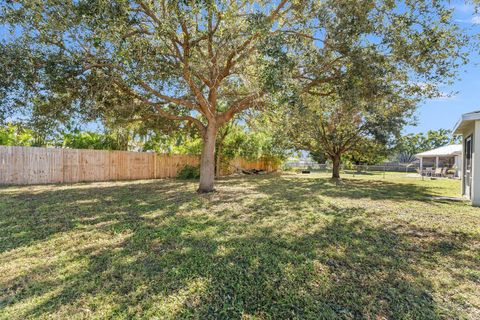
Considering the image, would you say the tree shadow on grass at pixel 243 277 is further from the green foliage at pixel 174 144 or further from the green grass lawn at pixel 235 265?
the green foliage at pixel 174 144

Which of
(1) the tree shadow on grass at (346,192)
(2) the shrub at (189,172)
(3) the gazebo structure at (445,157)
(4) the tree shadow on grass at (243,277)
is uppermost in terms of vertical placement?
(3) the gazebo structure at (445,157)

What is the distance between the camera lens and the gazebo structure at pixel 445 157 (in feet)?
64.2

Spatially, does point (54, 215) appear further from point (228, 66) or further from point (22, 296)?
point (228, 66)

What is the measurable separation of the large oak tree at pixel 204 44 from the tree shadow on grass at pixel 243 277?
3.32 meters

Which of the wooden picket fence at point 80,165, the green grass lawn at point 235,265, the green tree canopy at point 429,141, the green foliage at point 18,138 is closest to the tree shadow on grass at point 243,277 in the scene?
the green grass lawn at point 235,265

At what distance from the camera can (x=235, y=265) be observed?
3205mm

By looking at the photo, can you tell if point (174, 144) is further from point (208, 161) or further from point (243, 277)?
point (243, 277)

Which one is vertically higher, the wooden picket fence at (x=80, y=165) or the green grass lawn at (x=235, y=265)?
the wooden picket fence at (x=80, y=165)

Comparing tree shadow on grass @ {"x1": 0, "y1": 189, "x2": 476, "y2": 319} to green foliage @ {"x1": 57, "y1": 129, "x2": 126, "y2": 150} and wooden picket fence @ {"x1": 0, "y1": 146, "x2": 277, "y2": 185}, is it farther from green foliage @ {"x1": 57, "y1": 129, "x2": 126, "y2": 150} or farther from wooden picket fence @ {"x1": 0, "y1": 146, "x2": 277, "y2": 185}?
green foliage @ {"x1": 57, "y1": 129, "x2": 126, "y2": 150}

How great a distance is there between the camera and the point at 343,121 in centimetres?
1420

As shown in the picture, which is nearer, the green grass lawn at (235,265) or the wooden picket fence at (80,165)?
the green grass lawn at (235,265)

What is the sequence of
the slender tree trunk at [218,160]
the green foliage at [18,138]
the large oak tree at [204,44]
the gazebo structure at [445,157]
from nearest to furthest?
the large oak tree at [204,44]
the green foliage at [18,138]
the slender tree trunk at [218,160]
the gazebo structure at [445,157]

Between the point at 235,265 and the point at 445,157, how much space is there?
32704mm

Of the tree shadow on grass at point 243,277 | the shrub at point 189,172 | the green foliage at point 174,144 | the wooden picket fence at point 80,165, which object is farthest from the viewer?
the shrub at point 189,172
